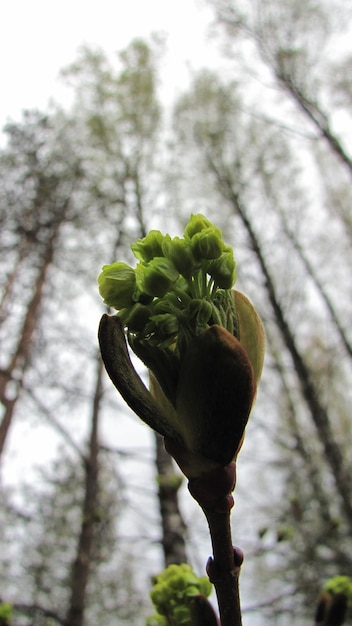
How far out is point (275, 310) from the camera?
8047 mm

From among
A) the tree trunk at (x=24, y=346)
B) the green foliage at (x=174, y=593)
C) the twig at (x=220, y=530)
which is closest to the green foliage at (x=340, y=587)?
the green foliage at (x=174, y=593)

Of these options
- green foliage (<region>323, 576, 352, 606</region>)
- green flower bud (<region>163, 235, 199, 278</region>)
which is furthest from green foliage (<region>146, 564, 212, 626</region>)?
green flower bud (<region>163, 235, 199, 278</region>)

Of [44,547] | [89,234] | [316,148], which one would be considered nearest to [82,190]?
[89,234]

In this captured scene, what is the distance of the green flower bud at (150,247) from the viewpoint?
64 cm

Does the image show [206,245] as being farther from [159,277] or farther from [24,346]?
[24,346]

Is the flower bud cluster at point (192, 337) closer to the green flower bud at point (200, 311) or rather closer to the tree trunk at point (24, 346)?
the green flower bud at point (200, 311)

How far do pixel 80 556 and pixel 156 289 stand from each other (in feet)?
18.5

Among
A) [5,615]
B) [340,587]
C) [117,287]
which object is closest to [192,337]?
[117,287]

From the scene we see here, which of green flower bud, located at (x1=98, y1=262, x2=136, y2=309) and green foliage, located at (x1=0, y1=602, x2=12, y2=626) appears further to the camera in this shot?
green foliage, located at (x1=0, y1=602, x2=12, y2=626)

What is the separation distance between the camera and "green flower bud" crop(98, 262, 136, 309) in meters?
0.60

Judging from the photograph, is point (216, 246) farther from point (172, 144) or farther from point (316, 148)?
point (316, 148)

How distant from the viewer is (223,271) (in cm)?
59

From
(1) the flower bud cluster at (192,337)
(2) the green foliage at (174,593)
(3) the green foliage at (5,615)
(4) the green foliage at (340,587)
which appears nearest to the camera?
(1) the flower bud cluster at (192,337)

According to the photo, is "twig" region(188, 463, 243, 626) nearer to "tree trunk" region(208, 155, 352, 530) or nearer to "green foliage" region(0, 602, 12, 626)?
"green foliage" region(0, 602, 12, 626)
